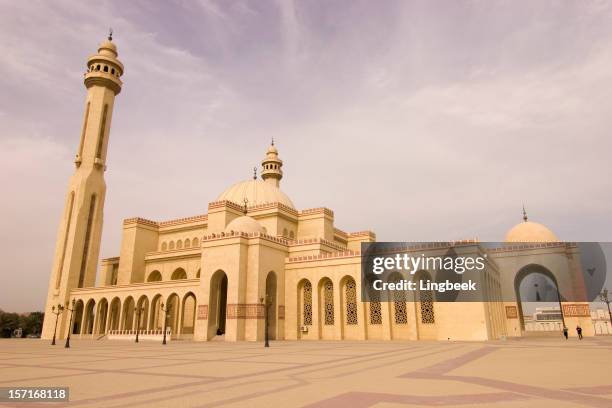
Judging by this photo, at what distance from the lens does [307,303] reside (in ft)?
100

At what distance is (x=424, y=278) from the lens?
26.6m

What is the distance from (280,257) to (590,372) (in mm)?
23965

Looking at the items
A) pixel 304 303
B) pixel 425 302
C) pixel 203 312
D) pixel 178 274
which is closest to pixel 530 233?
pixel 425 302

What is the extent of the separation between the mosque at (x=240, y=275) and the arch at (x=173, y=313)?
0.11 m

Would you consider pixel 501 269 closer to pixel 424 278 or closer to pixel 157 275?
pixel 424 278

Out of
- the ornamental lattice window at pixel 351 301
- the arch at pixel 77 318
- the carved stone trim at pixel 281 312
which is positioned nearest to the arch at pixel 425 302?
the ornamental lattice window at pixel 351 301

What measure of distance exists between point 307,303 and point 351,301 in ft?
11.6

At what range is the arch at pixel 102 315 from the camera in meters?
34.5

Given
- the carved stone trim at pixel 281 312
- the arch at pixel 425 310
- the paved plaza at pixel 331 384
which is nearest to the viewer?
the paved plaza at pixel 331 384

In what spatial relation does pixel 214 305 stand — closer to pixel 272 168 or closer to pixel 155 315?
pixel 155 315

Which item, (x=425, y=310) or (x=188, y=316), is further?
(x=188, y=316)

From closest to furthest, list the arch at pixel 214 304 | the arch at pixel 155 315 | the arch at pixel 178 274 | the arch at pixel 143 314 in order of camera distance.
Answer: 1. the arch at pixel 214 304
2. the arch at pixel 155 315
3. the arch at pixel 143 314
4. the arch at pixel 178 274

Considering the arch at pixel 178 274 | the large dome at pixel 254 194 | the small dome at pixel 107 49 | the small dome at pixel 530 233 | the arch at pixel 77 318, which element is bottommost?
the arch at pixel 77 318

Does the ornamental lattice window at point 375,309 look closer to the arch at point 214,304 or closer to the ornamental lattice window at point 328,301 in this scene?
the ornamental lattice window at point 328,301
